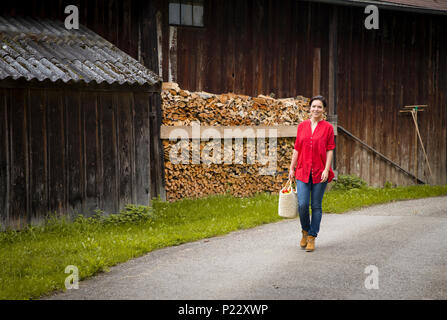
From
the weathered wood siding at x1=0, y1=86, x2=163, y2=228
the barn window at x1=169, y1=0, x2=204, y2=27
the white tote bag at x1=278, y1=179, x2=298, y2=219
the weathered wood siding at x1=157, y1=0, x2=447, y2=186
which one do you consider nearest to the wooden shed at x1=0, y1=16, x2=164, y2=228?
the weathered wood siding at x1=0, y1=86, x2=163, y2=228

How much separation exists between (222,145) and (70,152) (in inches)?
150

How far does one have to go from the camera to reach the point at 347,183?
13867 mm

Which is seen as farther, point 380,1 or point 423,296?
point 380,1

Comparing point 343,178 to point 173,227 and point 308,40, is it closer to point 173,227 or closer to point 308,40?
point 308,40

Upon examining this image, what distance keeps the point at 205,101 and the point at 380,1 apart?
5.41 m

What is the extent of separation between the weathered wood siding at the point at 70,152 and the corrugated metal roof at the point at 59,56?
1.19 feet

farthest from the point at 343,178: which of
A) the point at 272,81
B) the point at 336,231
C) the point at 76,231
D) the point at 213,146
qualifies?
the point at 76,231

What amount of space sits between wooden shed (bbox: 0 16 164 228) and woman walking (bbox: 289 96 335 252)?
3129mm

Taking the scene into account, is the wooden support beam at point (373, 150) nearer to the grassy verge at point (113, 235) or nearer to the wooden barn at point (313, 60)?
the wooden barn at point (313, 60)

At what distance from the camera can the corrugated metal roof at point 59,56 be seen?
8.05 metres

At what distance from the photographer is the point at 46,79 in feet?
25.9

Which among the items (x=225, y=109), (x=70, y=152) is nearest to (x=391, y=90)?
(x=225, y=109)

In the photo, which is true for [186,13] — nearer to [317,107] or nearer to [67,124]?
[67,124]

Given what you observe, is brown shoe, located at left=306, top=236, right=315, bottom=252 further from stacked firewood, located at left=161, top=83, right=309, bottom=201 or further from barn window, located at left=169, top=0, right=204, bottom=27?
barn window, located at left=169, top=0, right=204, bottom=27
